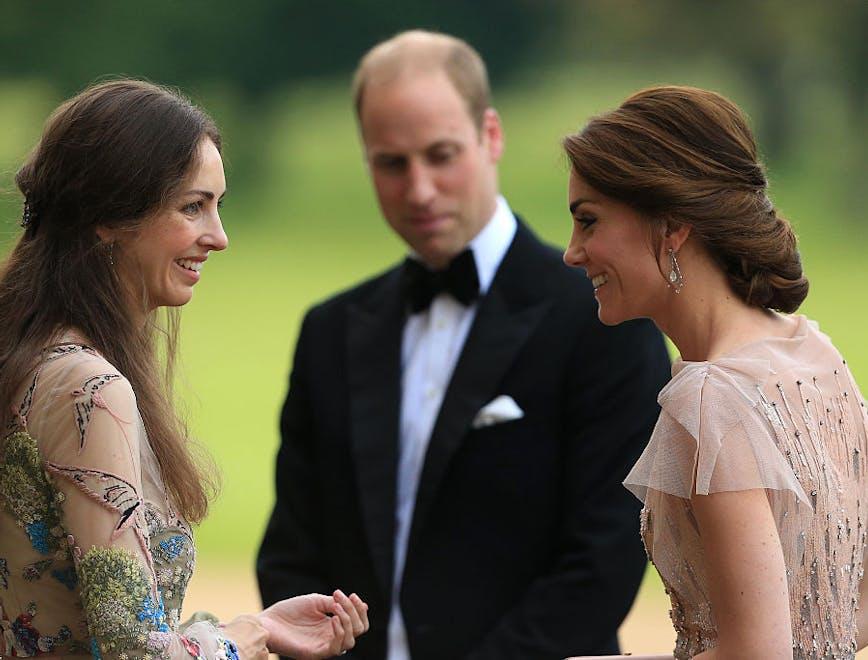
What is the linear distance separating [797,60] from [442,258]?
8.32 m

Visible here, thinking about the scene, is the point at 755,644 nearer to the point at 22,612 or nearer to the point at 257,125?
the point at 22,612

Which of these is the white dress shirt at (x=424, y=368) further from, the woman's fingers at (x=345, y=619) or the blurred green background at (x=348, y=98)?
the blurred green background at (x=348, y=98)

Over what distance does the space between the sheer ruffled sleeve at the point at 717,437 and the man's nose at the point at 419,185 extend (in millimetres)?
1312

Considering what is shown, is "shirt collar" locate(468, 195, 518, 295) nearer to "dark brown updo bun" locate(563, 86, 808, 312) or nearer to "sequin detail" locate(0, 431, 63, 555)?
"dark brown updo bun" locate(563, 86, 808, 312)

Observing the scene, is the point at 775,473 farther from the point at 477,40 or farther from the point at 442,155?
the point at 477,40

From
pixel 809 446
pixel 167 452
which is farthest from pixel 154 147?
pixel 809 446

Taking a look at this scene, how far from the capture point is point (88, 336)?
76.7 inches

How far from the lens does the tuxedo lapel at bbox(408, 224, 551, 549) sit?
298 cm

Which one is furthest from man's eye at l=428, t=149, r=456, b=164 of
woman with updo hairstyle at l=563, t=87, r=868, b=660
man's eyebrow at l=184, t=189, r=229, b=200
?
man's eyebrow at l=184, t=189, r=229, b=200

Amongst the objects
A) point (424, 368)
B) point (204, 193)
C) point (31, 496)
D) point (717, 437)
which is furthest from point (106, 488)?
point (424, 368)

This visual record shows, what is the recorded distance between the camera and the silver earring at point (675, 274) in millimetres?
2031

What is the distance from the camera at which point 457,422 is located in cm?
300

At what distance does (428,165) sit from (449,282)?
281 mm

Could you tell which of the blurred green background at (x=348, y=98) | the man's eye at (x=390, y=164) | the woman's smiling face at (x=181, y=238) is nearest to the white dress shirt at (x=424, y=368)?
the man's eye at (x=390, y=164)
